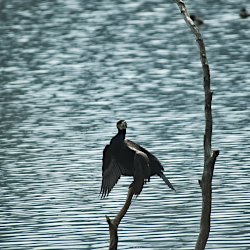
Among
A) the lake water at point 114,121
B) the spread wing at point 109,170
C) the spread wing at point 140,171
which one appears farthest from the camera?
the lake water at point 114,121

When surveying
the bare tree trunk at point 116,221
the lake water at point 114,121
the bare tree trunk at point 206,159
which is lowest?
the lake water at point 114,121

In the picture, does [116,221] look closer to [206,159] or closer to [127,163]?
[127,163]

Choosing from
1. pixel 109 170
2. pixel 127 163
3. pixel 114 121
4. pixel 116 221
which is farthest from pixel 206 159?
pixel 114 121

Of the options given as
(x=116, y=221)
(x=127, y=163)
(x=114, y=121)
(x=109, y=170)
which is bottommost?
(x=114, y=121)

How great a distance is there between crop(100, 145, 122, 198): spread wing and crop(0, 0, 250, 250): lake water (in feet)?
8.46

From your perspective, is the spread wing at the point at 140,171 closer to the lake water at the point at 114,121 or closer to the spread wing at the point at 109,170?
the spread wing at the point at 109,170

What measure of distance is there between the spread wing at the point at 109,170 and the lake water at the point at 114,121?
102 inches

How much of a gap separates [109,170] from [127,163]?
40 cm

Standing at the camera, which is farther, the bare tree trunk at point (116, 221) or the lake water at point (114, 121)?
the lake water at point (114, 121)

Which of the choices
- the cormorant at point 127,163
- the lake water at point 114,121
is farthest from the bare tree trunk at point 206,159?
the lake water at point 114,121

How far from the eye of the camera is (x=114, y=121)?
29.8 metres

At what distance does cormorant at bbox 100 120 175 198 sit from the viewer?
1464 centimetres

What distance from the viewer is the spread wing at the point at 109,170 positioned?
15031mm

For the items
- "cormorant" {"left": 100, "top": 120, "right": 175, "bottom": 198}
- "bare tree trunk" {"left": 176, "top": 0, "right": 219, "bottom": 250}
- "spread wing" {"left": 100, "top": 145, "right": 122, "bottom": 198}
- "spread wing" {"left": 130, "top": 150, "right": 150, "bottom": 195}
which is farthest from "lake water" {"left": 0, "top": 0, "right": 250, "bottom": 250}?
"bare tree trunk" {"left": 176, "top": 0, "right": 219, "bottom": 250}
